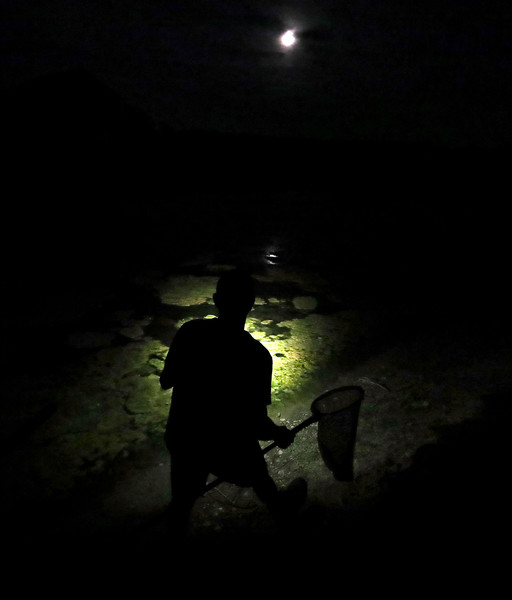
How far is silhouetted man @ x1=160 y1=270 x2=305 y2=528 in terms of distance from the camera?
61.0 inches

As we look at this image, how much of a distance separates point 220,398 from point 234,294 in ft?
1.56

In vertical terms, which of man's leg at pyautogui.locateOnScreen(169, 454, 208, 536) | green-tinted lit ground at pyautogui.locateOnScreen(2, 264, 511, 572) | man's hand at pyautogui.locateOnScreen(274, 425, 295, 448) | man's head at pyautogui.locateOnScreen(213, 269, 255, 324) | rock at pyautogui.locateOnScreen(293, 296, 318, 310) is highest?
man's head at pyautogui.locateOnScreen(213, 269, 255, 324)

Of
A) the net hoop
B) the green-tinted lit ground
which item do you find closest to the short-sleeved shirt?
the net hoop

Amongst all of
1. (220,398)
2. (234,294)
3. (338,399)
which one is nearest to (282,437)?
(220,398)

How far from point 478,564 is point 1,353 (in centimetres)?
472

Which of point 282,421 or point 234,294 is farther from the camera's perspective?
point 282,421

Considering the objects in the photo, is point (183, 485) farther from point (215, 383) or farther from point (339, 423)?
point (339, 423)

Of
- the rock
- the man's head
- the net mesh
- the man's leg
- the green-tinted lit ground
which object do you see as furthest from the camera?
the rock

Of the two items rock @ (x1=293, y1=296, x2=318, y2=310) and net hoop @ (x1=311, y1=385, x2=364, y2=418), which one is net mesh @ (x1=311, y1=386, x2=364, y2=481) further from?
rock @ (x1=293, y1=296, x2=318, y2=310)

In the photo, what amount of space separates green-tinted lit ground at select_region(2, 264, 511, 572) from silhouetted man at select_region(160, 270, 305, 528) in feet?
2.52

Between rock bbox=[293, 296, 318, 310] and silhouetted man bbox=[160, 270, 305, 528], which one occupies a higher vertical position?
silhouetted man bbox=[160, 270, 305, 528]

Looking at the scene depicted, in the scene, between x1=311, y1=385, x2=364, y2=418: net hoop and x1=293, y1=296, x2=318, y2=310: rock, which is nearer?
x1=311, y1=385, x2=364, y2=418: net hoop

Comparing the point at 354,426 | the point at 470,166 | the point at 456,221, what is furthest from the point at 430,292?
the point at 470,166

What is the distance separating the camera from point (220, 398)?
160 cm
